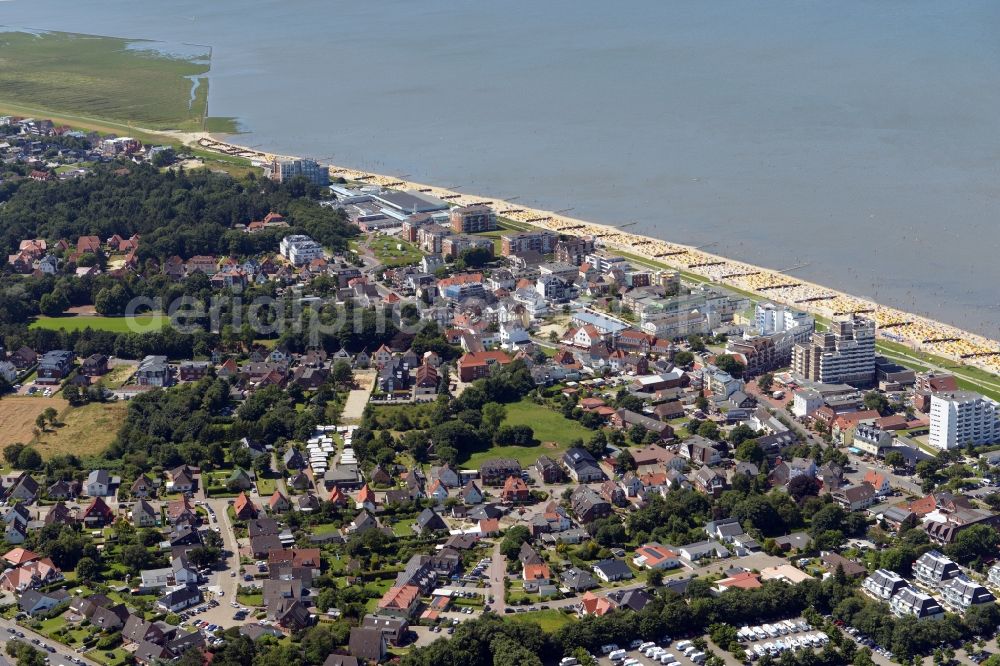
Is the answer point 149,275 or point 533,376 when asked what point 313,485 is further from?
point 149,275

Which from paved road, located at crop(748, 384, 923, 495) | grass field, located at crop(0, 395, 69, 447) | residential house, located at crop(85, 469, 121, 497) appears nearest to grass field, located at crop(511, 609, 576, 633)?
paved road, located at crop(748, 384, 923, 495)

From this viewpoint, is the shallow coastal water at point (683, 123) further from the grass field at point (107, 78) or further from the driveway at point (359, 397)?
the driveway at point (359, 397)

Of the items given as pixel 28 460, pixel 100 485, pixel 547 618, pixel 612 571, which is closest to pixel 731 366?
pixel 612 571

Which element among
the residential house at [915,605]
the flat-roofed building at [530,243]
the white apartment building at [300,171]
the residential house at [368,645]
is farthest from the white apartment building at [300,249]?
the residential house at [915,605]

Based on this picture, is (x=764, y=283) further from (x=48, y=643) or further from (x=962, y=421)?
(x=48, y=643)

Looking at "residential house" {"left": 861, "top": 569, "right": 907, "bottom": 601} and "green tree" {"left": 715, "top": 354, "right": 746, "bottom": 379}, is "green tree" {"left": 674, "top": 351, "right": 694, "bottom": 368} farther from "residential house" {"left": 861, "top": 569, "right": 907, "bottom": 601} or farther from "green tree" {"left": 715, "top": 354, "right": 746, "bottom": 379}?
"residential house" {"left": 861, "top": 569, "right": 907, "bottom": 601}
